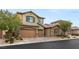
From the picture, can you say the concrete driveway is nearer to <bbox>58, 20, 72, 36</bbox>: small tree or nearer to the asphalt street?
the asphalt street

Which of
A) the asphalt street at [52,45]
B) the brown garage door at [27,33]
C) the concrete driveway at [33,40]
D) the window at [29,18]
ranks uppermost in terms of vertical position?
the window at [29,18]

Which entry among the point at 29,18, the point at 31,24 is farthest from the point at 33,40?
the point at 29,18

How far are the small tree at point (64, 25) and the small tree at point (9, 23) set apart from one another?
0.72 meters

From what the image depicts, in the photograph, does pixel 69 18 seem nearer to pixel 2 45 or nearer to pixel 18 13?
pixel 18 13

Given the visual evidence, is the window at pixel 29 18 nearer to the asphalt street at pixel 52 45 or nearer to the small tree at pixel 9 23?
the small tree at pixel 9 23

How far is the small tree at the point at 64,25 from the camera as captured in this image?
389 cm

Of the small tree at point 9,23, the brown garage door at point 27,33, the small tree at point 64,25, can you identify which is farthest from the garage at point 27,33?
the small tree at point 64,25

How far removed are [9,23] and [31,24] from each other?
0.37 meters

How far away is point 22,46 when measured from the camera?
3848 mm

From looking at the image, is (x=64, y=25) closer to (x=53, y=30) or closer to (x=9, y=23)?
(x=53, y=30)

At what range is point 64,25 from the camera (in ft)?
12.9

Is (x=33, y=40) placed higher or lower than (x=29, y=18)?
lower
